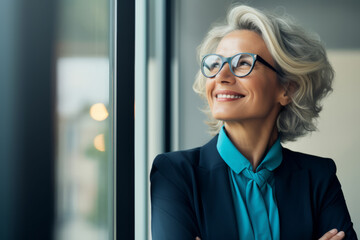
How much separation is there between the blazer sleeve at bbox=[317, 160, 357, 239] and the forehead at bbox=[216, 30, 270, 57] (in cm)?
53

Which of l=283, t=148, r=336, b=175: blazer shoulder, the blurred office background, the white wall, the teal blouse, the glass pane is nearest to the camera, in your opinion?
the blurred office background

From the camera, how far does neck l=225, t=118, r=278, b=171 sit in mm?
1335

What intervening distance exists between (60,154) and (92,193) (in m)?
0.23

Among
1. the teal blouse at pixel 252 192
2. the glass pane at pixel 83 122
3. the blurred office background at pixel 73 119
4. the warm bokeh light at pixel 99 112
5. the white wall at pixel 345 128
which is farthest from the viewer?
the white wall at pixel 345 128

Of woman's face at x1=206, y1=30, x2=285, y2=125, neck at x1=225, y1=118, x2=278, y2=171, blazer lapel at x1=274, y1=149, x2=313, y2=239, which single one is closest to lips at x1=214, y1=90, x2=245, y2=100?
woman's face at x1=206, y1=30, x2=285, y2=125

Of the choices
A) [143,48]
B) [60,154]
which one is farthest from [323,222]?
[143,48]

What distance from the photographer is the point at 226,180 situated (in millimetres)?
1293

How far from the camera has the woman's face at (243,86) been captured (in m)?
1.27

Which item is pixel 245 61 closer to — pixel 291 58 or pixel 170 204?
pixel 291 58

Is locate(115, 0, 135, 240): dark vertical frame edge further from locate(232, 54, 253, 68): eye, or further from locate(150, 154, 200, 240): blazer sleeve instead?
locate(232, 54, 253, 68): eye

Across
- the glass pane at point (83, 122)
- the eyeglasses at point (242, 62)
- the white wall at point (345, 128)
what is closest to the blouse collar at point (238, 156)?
the eyeglasses at point (242, 62)

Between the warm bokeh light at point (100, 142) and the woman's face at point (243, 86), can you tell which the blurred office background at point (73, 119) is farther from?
the woman's face at point (243, 86)

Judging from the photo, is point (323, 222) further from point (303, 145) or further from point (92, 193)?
point (303, 145)

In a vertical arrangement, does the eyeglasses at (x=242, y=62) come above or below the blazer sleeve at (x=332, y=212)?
above
